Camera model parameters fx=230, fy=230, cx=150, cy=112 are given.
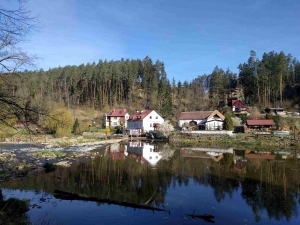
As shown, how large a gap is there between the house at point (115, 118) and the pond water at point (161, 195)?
132 feet

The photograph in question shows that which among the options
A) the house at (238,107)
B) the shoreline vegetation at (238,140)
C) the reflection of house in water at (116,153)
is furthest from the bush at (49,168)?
the house at (238,107)

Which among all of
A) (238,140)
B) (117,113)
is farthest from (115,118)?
(238,140)

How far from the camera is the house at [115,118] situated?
194 feet

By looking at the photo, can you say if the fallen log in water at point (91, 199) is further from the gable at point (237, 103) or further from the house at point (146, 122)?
the gable at point (237, 103)

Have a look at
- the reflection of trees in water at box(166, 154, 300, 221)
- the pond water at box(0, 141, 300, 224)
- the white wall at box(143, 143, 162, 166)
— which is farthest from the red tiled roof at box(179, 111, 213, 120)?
the pond water at box(0, 141, 300, 224)

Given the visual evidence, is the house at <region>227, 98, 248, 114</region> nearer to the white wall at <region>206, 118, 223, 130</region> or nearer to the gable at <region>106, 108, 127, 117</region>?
the white wall at <region>206, 118, 223, 130</region>

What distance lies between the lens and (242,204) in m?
11.1

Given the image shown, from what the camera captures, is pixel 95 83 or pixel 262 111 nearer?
pixel 262 111

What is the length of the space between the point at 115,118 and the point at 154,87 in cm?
1566

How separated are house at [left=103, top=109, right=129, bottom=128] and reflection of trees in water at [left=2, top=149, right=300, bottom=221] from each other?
3825cm

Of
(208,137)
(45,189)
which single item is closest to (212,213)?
(45,189)

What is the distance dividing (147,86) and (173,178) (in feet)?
175

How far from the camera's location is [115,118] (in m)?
59.9

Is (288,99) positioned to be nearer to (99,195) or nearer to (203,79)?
(203,79)
